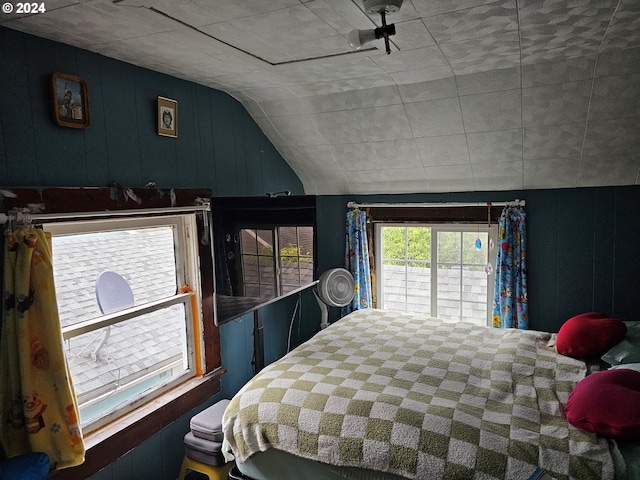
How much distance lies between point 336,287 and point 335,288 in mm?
15

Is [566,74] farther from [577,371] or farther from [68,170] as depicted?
[68,170]

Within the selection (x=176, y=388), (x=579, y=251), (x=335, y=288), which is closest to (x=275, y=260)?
(x=335, y=288)

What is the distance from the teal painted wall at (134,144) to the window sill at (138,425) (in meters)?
0.11

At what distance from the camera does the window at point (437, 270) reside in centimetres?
462

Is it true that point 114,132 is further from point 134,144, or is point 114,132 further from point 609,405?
point 609,405

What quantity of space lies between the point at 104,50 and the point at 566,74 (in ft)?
9.67

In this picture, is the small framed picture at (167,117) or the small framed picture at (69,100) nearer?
the small framed picture at (69,100)

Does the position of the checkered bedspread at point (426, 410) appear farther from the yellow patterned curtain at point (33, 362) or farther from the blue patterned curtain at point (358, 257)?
the blue patterned curtain at point (358, 257)

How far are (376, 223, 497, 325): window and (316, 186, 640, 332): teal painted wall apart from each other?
0.39 meters

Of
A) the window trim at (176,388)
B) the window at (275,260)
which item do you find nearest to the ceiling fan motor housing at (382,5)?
the window trim at (176,388)

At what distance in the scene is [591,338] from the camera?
3.08 meters

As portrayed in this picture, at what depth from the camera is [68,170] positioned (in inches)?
103

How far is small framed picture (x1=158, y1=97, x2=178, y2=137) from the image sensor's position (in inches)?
126
